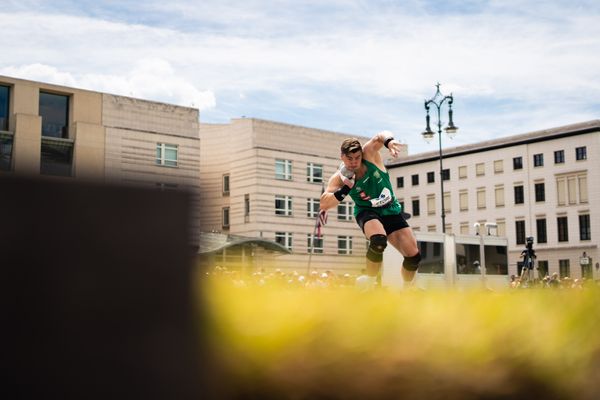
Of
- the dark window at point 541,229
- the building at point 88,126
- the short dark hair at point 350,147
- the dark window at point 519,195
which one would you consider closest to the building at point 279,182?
the building at point 88,126

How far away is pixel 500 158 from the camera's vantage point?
69.6m

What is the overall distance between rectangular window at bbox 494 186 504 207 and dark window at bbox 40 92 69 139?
124ft

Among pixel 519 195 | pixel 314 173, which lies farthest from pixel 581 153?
pixel 314 173

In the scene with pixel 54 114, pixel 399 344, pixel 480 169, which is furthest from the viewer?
pixel 480 169

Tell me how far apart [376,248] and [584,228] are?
201 feet

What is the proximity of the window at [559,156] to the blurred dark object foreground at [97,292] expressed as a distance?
66.8 metres

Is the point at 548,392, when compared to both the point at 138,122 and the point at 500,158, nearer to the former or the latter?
the point at 138,122

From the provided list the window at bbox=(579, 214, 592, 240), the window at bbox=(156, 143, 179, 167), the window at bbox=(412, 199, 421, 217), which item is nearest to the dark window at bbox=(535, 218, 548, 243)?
the window at bbox=(579, 214, 592, 240)

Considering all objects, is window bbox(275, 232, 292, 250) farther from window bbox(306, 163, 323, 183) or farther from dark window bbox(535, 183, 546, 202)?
dark window bbox(535, 183, 546, 202)

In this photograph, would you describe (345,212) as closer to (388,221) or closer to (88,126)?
(88,126)

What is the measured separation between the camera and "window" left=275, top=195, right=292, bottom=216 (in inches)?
2421

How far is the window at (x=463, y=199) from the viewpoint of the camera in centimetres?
7262

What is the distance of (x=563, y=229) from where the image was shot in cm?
6544

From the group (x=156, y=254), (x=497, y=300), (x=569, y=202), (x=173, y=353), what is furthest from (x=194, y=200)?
(x=569, y=202)
